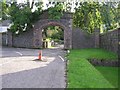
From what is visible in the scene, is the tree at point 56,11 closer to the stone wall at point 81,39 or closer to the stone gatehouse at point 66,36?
the stone gatehouse at point 66,36

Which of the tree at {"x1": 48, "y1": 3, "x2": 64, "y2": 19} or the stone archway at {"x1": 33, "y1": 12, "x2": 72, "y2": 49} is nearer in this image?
the tree at {"x1": 48, "y1": 3, "x2": 64, "y2": 19}

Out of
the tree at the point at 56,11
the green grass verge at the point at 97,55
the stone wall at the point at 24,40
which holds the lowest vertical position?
the green grass verge at the point at 97,55

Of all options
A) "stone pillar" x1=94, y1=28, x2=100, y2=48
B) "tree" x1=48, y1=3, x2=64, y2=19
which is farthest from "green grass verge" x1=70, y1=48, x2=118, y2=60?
"stone pillar" x1=94, y1=28, x2=100, y2=48

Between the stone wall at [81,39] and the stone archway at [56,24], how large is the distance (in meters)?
0.66

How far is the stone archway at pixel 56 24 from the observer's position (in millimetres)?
33844

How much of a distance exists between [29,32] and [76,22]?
798 cm

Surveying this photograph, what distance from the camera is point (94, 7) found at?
3984cm

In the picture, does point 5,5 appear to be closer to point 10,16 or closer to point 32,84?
point 10,16

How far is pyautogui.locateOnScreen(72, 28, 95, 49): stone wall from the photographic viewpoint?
113 feet

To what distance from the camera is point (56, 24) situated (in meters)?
34.0

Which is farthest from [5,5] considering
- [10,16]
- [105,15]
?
[105,15]

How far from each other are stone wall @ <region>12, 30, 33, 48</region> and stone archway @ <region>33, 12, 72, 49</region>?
63cm

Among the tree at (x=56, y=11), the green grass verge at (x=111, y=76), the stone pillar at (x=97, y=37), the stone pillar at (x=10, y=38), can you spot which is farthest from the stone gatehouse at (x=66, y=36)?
the green grass verge at (x=111, y=76)

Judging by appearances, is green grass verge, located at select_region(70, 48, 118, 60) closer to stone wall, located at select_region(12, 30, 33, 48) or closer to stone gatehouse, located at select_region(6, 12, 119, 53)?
stone gatehouse, located at select_region(6, 12, 119, 53)
